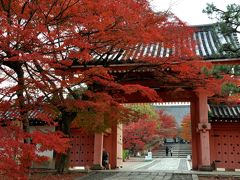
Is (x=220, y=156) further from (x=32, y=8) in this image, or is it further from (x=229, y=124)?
(x=32, y=8)

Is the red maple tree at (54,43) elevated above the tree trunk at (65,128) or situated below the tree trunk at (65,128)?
above

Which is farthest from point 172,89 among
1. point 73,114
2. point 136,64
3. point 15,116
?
point 15,116

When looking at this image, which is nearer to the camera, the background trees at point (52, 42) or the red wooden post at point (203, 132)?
the background trees at point (52, 42)

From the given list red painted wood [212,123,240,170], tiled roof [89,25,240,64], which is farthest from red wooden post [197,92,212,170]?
tiled roof [89,25,240,64]

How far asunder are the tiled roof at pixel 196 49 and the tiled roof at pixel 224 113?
3626 millimetres

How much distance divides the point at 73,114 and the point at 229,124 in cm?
863

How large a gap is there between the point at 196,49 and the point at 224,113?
158 inches

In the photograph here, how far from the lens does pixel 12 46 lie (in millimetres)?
9664

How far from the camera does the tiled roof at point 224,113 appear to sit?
714 inches

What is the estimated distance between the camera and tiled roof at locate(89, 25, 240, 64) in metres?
15.3

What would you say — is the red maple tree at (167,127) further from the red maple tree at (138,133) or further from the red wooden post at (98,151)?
the red wooden post at (98,151)

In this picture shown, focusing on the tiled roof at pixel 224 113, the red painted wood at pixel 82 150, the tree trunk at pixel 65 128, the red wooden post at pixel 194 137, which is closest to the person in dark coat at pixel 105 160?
the red painted wood at pixel 82 150

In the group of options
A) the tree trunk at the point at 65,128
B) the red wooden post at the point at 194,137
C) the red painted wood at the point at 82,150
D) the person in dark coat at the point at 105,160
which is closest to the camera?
the tree trunk at the point at 65,128

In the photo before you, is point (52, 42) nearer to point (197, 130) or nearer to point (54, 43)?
point (54, 43)
